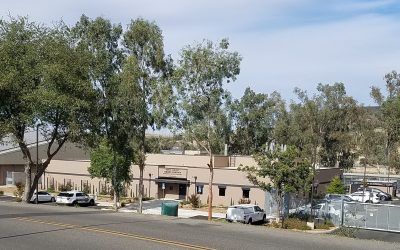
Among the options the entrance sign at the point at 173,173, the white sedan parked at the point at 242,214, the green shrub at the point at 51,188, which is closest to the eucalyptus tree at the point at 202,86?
the white sedan parked at the point at 242,214

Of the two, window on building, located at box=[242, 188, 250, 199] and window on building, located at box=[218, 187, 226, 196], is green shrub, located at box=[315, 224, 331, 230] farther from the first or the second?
window on building, located at box=[218, 187, 226, 196]

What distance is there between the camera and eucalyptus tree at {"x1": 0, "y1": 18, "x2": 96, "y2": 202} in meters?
32.8

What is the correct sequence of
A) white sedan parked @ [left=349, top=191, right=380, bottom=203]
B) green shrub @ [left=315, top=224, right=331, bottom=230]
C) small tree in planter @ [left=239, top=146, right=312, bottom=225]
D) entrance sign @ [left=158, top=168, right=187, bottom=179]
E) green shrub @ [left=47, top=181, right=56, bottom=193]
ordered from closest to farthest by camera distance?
green shrub @ [left=315, top=224, right=331, bottom=230] → small tree in planter @ [left=239, top=146, right=312, bottom=225] → white sedan parked @ [left=349, top=191, right=380, bottom=203] → entrance sign @ [left=158, top=168, right=187, bottom=179] → green shrub @ [left=47, top=181, right=56, bottom=193]

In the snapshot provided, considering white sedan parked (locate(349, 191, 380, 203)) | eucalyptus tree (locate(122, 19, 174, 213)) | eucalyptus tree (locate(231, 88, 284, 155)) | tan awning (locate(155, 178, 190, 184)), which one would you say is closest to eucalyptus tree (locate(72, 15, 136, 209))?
eucalyptus tree (locate(122, 19, 174, 213))

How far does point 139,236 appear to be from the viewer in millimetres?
16156

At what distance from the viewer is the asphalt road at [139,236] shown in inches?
575

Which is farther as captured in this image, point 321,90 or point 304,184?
point 321,90

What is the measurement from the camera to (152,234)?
1680 centimetres

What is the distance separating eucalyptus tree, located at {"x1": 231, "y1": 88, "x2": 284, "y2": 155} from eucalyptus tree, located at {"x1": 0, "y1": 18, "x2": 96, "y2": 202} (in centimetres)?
4543

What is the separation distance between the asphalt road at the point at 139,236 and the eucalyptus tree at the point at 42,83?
12.7 m

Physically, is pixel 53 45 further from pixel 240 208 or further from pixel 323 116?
pixel 323 116

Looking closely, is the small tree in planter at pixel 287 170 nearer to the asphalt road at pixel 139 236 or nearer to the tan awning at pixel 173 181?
the asphalt road at pixel 139 236

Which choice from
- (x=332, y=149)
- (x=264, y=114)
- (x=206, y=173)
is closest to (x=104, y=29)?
(x=206, y=173)

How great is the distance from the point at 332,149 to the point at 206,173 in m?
36.1
